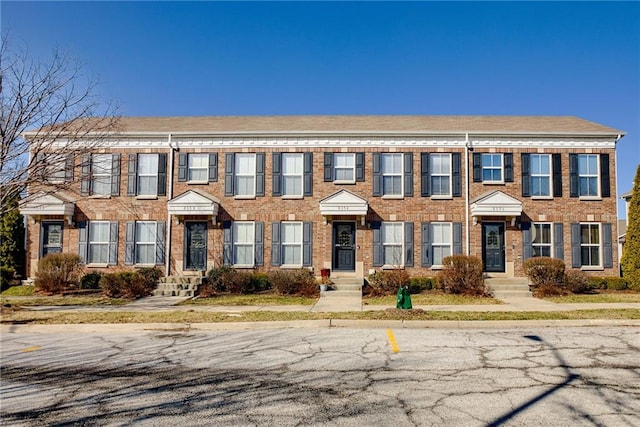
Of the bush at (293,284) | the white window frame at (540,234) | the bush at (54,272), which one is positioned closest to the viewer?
the bush at (293,284)

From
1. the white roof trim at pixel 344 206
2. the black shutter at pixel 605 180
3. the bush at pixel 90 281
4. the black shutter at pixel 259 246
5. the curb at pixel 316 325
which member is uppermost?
the black shutter at pixel 605 180

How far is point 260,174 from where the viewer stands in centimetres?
2039

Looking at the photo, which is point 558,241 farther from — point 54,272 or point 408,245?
point 54,272

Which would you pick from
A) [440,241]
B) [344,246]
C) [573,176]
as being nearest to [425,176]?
[440,241]

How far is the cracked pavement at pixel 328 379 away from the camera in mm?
4953

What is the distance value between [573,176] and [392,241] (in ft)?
27.1

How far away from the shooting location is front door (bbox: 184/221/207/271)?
20.3m

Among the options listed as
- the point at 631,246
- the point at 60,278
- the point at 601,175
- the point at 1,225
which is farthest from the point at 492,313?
the point at 1,225

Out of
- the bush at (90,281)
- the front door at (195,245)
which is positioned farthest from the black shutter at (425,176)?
the bush at (90,281)

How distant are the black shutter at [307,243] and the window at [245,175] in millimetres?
2741

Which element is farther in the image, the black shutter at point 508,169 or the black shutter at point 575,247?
the black shutter at point 508,169

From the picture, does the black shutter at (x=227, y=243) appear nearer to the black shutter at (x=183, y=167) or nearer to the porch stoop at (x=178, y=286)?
the porch stoop at (x=178, y=286)

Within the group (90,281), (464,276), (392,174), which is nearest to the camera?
(464,276)

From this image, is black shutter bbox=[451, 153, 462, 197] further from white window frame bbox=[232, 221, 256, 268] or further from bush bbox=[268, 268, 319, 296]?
white window frame bbox=[232, 221, 256, 268]
